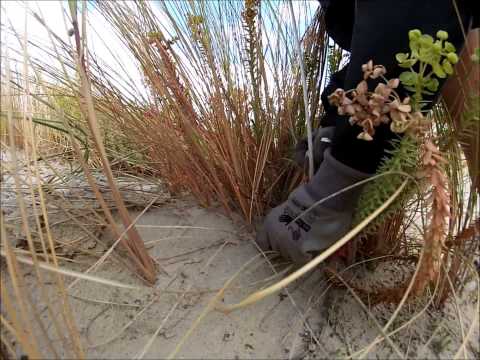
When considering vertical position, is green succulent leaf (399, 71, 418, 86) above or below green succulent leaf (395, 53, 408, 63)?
below

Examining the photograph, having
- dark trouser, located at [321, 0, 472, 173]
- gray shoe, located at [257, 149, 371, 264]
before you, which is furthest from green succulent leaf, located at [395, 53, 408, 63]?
gray shoe, located at [257, 149, 371, 264]

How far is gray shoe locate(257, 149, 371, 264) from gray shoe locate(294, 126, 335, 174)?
98 millimetres

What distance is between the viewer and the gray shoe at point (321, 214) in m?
0.80

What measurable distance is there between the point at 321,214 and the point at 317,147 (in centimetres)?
19

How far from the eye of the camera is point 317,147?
0.95 meters

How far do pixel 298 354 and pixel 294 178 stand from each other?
49cm

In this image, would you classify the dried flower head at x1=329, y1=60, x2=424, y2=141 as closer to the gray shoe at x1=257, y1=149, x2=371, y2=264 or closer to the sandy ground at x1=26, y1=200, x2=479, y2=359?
the gray shoe at x1=257, y1=149, x2=371, y2=264

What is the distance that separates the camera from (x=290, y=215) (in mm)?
889

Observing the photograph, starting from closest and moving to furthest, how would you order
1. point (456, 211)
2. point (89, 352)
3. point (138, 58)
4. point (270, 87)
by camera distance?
1. point (89, 352)
2. point (456, 211)
3. point (138, 58)
4. point (270, 87)

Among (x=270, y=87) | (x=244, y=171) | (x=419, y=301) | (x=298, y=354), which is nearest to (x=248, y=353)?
(x=298, y=354)

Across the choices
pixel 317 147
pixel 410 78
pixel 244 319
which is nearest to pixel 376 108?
pixel 410 78

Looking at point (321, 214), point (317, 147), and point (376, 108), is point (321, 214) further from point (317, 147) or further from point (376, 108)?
point (376, 108)

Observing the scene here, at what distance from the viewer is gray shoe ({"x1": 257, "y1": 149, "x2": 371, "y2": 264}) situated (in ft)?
2.64

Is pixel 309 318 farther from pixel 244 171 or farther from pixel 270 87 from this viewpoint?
pixel 270 87
